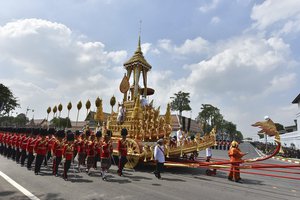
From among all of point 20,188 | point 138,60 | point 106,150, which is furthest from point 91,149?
point 138,60

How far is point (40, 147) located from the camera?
30.5ft

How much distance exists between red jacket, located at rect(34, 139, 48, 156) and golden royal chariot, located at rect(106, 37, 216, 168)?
3239 millimetres

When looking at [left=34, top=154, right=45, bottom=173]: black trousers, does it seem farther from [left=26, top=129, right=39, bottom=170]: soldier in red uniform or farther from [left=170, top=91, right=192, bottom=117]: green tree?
[left=170, top=91, right=192, bottom=117]: green tree

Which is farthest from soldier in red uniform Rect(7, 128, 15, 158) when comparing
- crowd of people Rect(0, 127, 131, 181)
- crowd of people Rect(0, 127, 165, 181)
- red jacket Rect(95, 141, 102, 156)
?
red jacket Rect(95, 141, 102, 156)

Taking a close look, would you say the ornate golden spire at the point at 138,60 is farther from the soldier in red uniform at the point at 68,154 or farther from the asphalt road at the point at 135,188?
the asphalt road at the point at 135,188

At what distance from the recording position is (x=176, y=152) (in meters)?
10.1

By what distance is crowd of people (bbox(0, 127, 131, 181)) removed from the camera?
8453 millimetres

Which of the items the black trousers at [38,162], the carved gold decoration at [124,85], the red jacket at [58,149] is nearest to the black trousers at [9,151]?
the black trousers at [38,162]

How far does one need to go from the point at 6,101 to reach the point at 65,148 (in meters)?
61.5

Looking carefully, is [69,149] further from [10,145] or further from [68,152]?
[10,145]

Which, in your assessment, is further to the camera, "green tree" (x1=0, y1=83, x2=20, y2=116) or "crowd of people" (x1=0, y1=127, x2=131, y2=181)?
"green tree" (x1=0, y1=83, x2=20, y2=116)

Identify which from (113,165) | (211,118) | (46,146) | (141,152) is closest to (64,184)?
(46,146)

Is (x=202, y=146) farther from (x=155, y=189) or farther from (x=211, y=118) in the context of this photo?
(x=211, y=118)

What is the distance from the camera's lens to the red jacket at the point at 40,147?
30.2ft
